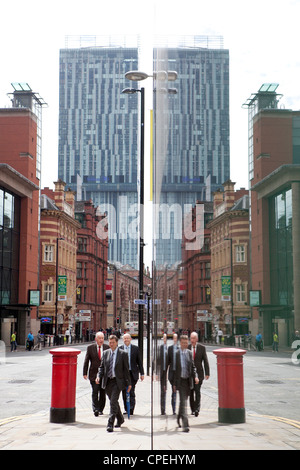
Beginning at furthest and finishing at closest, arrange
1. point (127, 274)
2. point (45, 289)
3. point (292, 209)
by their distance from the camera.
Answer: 1. point (127, 274)
2. point (45, 289)
3. point (292, 209)

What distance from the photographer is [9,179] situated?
1957 inches

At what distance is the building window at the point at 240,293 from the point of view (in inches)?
151

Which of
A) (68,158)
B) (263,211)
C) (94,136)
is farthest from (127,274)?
(263,211)

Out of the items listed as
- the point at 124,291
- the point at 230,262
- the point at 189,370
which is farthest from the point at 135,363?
the point at 124,291

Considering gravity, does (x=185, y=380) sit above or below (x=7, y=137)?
below

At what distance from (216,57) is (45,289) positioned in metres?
62.0

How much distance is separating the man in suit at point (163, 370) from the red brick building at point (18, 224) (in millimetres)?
44180

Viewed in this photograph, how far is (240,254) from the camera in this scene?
3945mm

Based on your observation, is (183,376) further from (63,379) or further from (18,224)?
(18,224)

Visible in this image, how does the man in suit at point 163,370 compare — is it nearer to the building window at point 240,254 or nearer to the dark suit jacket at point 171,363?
the dark suit jacket at point 171,363

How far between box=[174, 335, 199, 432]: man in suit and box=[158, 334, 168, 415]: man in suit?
0.21 feet

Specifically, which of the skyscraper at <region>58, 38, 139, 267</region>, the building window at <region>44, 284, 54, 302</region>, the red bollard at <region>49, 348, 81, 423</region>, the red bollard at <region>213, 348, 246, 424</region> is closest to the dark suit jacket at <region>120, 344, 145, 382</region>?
the red bollard at <region>49, 348, 81, 423</region>

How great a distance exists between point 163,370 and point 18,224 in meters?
51.0
